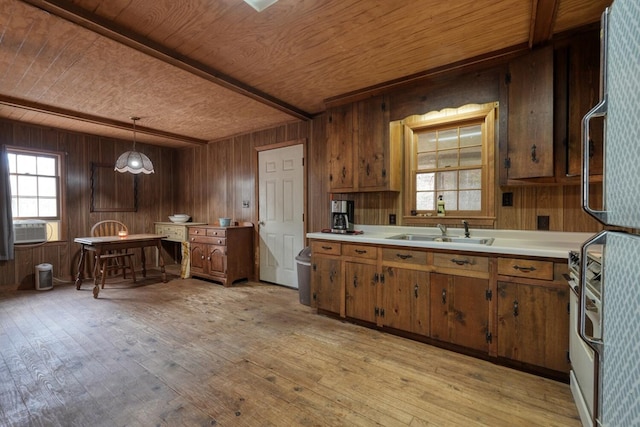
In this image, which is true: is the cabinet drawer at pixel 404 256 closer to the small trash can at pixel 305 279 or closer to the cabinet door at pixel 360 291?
the cabinet door at pixel 360 291

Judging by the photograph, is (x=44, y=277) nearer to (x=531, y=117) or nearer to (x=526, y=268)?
(x=526, y=268)

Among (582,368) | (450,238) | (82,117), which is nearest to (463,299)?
(450,238)

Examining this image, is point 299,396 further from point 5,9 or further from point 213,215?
point 213,215

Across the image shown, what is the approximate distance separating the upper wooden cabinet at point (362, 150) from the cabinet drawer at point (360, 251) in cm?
66

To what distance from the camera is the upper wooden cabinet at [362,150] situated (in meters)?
3.01

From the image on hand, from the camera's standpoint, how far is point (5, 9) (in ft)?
5.98

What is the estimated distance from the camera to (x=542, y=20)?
1940 mm

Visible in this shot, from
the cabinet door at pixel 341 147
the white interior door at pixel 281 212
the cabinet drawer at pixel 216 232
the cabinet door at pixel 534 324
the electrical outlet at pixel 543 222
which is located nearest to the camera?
the cabinet door at pixel 534 324

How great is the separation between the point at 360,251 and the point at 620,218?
2167mm

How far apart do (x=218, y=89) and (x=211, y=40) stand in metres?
0.89

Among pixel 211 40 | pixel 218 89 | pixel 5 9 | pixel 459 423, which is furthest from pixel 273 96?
pixel 459 423

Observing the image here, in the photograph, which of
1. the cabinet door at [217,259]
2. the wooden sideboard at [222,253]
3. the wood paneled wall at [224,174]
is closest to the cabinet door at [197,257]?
the wooden sideboard at [222,253]

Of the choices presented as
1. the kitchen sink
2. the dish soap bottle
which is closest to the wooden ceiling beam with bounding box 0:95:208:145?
the kitchen sink

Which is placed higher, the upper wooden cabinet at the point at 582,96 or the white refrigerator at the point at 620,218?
the upper wooden cabinet at the point at 582,96
